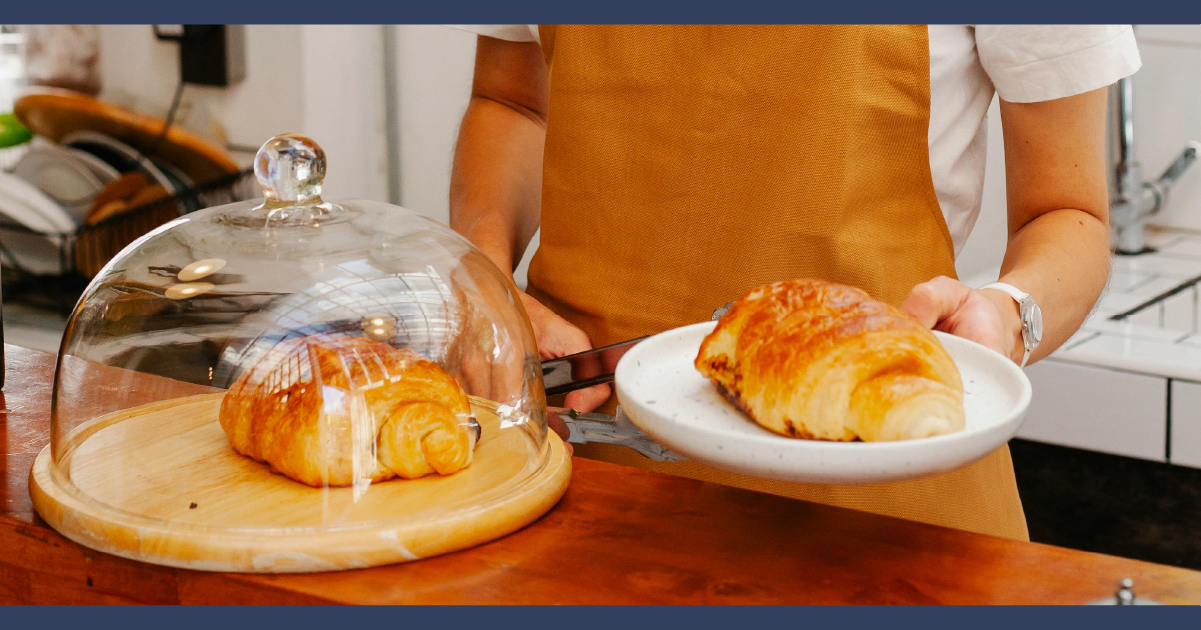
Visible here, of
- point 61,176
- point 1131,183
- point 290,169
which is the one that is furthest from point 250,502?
point 1131,183

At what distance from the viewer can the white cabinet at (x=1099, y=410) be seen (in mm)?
1609

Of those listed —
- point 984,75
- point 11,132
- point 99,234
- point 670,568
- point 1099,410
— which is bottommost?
point 1099,410

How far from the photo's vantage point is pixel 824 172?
38.0 inches

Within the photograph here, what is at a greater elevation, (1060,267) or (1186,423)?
(1060,267)

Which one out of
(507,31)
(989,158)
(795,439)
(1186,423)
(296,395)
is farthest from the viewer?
(989,158)

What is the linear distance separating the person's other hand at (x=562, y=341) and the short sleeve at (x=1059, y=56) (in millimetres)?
459

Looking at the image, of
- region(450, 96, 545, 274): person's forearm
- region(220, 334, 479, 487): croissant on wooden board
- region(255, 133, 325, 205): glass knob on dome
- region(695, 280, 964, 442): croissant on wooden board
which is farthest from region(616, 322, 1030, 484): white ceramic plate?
region(450, 96, 545, 274): person's forearm

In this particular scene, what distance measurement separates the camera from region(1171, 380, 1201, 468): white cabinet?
1570 mm

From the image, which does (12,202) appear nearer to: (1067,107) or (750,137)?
(750,137)

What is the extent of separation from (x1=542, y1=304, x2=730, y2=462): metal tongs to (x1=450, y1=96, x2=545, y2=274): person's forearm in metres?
0.37

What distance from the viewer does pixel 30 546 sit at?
61cm

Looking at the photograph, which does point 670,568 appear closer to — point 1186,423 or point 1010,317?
point 1010,317

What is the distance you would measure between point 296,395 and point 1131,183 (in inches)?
78.5

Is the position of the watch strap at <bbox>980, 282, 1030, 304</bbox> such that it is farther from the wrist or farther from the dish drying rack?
the dish drying rack
